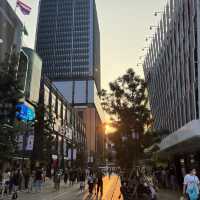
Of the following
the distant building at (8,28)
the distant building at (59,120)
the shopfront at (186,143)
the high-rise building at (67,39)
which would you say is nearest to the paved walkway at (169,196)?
the shopfront at (186,143)

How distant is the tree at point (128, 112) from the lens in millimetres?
26859

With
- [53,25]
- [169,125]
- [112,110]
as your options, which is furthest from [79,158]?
[53,25]

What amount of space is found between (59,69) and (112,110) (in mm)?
154867

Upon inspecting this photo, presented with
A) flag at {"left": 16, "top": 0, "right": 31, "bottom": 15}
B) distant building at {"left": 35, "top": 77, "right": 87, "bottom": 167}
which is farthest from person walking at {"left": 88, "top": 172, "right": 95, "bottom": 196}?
distant building at {"left": 35, "top": 77, "right": 87, "bottom": 167}

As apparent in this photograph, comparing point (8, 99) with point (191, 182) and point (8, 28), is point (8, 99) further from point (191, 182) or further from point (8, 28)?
point (8, 28)

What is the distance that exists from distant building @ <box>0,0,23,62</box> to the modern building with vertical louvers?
1932cm

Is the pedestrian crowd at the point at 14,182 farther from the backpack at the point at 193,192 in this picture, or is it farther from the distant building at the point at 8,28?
the distant building at the point at 8,28

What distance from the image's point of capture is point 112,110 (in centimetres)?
2786

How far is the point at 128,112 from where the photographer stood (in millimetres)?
26953

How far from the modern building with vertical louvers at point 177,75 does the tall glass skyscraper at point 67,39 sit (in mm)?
115118

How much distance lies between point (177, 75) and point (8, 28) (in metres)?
21.9

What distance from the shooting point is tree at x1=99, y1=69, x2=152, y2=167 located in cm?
2686

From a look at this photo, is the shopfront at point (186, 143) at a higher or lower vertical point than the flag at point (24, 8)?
lower

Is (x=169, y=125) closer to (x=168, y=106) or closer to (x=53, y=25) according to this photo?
(x=168, y=106)
